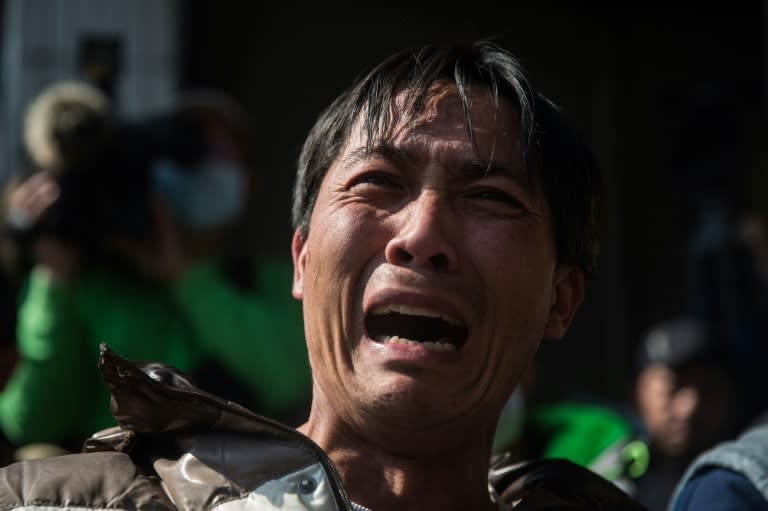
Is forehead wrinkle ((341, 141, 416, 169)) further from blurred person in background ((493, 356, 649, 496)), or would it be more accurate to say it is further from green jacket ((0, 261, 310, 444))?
blurred person in background ((493, 356, 649, 496))

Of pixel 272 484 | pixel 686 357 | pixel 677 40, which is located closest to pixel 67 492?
pixel 272 484

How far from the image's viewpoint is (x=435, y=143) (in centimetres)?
226

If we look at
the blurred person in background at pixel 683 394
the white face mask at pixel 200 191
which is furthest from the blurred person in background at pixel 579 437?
the white face mask at pixel 200 191

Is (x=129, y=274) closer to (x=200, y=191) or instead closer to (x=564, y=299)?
(x=200, y=191)

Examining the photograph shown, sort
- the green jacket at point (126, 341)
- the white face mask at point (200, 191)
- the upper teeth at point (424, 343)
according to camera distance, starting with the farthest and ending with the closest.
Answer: the white face mask at point (200, 191)
the green jacket at point (126, 341)
the upper teeth at point (424, 343)

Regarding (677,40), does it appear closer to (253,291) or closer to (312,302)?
(253,291)

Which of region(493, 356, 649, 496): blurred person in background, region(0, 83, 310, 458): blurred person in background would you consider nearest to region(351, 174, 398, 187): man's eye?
region(0, 83, 310, 458): blurred person in background

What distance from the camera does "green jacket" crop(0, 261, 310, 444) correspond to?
147 inches

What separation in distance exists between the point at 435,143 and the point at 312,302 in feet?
1.12

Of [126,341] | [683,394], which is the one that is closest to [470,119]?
[126,341]

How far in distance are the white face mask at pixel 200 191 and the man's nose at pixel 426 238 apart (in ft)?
6.46

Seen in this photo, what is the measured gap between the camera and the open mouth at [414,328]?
216cm

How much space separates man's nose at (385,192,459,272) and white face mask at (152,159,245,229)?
1.97 meters

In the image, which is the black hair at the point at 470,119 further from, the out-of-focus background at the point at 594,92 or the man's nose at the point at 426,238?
the out-of-focus background at the point at 594,92
